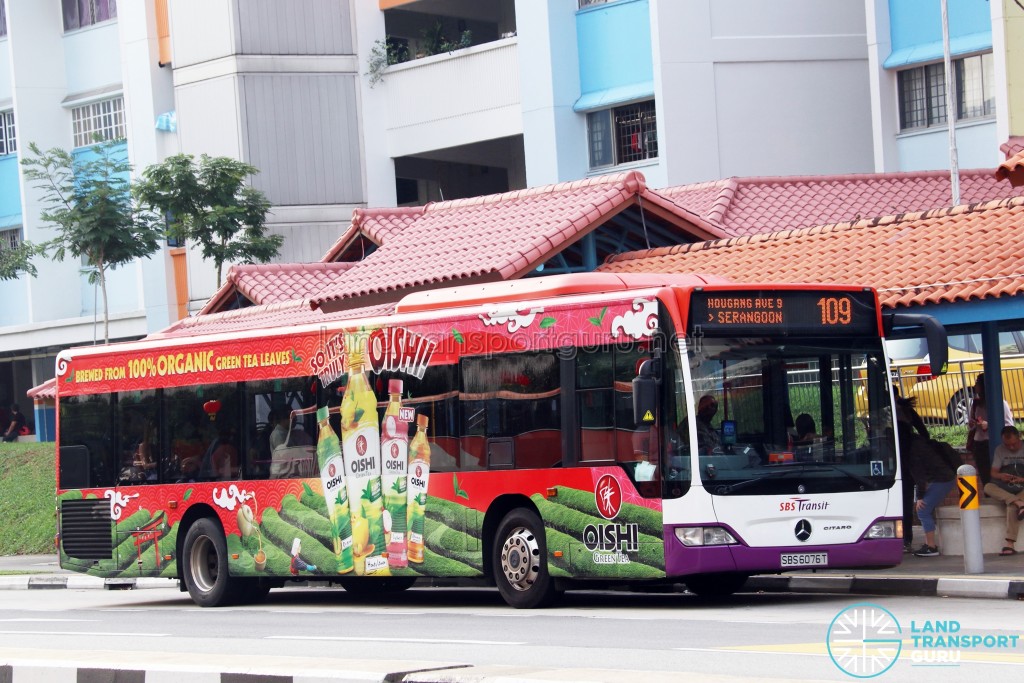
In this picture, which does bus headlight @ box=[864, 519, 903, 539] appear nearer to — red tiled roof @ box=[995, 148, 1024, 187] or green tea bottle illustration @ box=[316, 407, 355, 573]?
red tiled roof @ box=[995, 148, 1024, 187]

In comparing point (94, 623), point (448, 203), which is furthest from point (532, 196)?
point (94, 623)

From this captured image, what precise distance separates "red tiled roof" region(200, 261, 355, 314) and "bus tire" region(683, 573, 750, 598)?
15.7 meters

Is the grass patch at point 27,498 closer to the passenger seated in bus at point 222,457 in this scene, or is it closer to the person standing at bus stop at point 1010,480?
the passenger seated in bus at point 222,457

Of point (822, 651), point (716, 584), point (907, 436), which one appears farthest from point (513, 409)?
point (907, 436)

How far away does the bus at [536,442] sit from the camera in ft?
46.1

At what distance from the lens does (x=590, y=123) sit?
35469 millimetres

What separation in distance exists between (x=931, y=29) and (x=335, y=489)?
1880 centimetres

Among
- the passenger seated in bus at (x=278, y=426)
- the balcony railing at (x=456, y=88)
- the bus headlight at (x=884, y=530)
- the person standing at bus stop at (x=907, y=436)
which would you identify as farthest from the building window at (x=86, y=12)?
the bus headlight at (x=884, y=530)

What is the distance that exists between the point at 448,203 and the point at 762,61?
9903 mm

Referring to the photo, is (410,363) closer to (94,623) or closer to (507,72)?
(94,623)

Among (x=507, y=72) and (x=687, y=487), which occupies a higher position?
(x=507, y=72)

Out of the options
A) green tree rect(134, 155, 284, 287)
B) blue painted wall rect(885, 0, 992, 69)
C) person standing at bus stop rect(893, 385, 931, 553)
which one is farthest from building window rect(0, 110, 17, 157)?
person standing at bus stop rect(893, 385, 931, 553)

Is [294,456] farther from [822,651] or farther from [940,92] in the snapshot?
[940,92]

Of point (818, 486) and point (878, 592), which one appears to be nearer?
point (818, 486)
